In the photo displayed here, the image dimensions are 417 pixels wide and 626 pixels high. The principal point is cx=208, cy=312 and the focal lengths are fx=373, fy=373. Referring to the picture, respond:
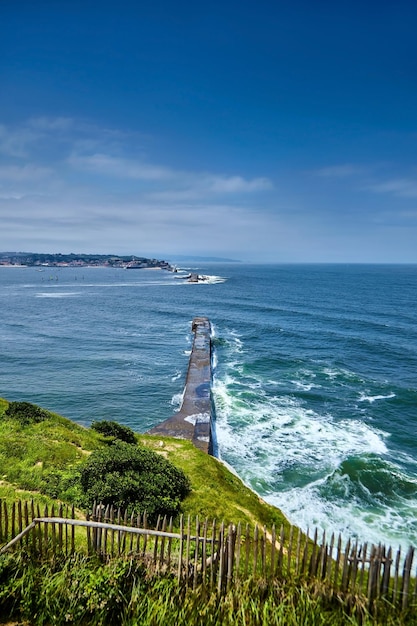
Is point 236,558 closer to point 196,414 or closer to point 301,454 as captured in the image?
point 301,454

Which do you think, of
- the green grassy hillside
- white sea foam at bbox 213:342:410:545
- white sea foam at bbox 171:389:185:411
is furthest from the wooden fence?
white sea foam at bbox 171:389:185:411

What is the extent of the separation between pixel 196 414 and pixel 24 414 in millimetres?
14486

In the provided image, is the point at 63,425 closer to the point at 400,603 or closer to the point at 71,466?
the point at 71,466

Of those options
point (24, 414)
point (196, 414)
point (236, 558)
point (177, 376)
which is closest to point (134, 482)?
point (236, 558)

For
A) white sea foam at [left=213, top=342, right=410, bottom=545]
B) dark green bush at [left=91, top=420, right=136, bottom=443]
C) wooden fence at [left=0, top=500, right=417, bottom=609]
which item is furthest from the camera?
dark green bush at [left=91, top=420, right=136, bottom=443]

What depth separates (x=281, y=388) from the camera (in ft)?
135

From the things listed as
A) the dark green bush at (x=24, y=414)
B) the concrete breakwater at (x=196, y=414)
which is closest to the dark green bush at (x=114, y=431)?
the dark green bush at (x=24, y=414)

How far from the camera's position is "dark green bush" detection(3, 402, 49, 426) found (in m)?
21.8

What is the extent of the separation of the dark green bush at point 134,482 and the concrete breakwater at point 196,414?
964 cm

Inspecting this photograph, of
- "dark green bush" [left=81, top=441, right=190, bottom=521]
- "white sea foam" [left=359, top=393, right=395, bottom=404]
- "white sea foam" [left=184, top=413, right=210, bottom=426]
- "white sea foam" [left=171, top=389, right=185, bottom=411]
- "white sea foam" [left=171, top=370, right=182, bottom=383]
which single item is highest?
"dark green bush" [left=81, top=441, right=190, bottom=521]

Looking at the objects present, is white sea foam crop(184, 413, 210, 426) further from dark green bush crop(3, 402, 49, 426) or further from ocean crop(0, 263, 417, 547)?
dark green bush crop(3, 402, 49, 426)

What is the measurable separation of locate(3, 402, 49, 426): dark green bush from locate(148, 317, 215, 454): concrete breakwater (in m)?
8.84

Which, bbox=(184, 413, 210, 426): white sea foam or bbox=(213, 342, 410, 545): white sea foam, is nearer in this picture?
bbox=(213, 342, 410, 545): white sea foam

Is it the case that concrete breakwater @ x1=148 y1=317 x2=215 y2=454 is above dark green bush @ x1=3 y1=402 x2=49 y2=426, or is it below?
below
